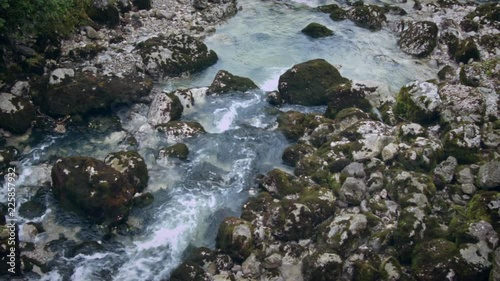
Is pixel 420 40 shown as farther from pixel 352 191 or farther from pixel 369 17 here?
pixel 352 191

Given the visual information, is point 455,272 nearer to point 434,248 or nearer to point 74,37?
point 434,248

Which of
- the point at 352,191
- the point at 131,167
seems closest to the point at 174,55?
the point at 131,167

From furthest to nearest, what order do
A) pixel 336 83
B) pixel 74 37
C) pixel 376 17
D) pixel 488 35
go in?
1. pixel 376 17
2. pixel 488 35
3. pixel 74 37
4. pixel 336 83

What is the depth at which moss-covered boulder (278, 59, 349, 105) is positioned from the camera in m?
21.3

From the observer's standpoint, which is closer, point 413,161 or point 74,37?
point 413,161

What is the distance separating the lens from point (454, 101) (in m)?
19.4

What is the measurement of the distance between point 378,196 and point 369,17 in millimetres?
15919

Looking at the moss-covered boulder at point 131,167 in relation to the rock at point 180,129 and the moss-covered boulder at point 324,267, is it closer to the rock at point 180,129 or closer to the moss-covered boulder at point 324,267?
the rock at point 180,129

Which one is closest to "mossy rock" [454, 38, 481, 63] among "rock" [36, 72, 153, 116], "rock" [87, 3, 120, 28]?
"rock" [36, 72, 153, 116]

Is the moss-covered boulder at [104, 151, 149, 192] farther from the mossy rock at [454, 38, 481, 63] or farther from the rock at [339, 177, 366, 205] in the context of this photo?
the mossy rock at [454, 38, 481, 63]

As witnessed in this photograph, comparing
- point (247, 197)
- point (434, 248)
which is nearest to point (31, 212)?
point (247, 197)

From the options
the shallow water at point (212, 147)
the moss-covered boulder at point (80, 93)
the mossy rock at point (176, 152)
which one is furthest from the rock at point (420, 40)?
the moss-covered boulder at point (80, 93)

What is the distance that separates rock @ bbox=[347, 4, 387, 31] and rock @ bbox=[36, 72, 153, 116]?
14981 mm

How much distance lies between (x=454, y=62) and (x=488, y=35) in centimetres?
304
